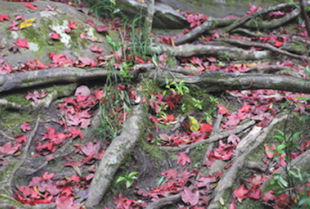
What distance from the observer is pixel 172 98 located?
3.87 meters

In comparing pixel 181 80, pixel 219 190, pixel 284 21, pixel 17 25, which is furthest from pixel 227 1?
pixel 219 190

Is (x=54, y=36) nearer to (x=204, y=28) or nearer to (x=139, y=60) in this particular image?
(x=139, y=60)

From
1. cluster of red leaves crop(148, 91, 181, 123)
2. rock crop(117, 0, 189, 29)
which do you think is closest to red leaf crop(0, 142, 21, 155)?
cluster of red leaves crop(148, 91, 181, 123)

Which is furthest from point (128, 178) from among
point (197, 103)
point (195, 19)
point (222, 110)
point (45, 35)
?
point (195, 19)

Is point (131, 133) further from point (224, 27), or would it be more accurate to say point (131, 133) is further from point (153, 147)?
point (224, 27)

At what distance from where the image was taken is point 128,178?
9.45 feet

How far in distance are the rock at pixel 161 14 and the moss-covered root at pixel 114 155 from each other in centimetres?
318

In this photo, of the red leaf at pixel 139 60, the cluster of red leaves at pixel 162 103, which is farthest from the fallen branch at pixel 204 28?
the cluster of red leaves at pixel 162 103

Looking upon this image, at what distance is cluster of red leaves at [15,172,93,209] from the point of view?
8.50 feet

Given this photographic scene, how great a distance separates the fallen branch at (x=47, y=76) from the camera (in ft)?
11.3

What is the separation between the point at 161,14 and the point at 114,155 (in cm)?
403

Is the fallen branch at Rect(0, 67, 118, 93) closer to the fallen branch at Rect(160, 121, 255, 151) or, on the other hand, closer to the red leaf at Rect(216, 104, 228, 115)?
the fallen branch at Rect(160, 121, 255, 151)

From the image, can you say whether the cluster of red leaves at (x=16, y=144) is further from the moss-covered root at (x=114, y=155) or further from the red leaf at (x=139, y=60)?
the red leaf at (x=139, y=60)

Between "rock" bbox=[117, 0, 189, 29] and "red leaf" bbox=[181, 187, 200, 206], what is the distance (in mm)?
4183
